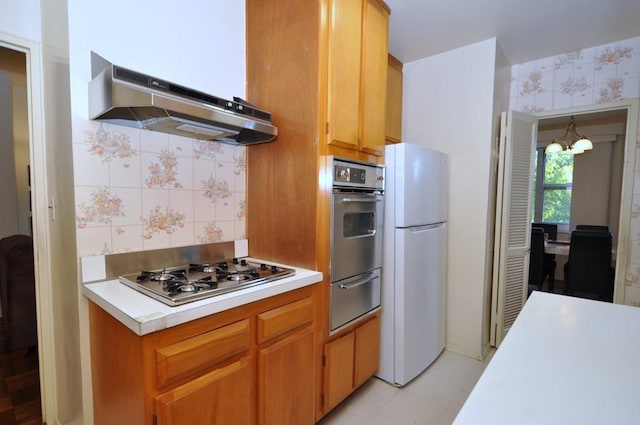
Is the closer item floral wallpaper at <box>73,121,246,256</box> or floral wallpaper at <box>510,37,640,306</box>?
floral wallpaper at <box>73,121,246,256</box>

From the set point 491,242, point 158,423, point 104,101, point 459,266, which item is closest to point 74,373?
point 158,423

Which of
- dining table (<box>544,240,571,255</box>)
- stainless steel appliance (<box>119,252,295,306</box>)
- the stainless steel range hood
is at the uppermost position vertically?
the stainless steel range hood

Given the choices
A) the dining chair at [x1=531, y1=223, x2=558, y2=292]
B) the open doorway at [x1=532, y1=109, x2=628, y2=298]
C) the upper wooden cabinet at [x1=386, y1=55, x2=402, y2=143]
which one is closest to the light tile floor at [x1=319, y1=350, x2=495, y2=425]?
the upper wooden cabinet at [x1=386, y1=55, x2=402, y2=143]

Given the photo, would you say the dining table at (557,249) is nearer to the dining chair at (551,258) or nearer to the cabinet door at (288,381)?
the dining chair at (551,258)

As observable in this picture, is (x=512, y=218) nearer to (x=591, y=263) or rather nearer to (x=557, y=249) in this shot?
(x=591, y=263)

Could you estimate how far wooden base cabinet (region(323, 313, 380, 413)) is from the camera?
5.49 feet

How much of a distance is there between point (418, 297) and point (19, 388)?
2615 mm

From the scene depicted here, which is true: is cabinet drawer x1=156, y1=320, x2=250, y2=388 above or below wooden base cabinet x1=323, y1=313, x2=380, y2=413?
above

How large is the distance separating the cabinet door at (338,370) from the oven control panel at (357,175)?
87 cm

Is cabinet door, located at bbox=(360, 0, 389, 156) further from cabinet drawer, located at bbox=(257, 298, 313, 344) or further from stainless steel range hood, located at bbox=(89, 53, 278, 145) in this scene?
cabinet drawer, located at bbox=(257, 298, 313, 344)

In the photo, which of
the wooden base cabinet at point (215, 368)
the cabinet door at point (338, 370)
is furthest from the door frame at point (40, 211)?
the cabinet door at point (338, 370)

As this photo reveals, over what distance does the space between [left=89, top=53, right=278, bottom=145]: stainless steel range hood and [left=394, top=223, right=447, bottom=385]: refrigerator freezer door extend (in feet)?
3.79

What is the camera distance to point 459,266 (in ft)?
8.24

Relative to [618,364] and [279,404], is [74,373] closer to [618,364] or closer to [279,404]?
[279,404]
